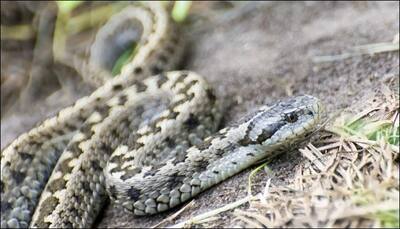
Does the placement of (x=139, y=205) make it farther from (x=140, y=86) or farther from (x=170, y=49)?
(x=170, y=49)

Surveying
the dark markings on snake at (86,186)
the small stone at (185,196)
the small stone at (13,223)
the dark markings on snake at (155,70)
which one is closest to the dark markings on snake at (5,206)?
the small stone at (13,223)

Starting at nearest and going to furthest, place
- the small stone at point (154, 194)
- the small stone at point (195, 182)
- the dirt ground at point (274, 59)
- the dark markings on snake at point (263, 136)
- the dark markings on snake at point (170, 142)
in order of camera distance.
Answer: the dark markings on snake at point (263, 136)
the small stone at point (195, 182)
the small stone at point (154, 194)
the dirt ground at point (274, 59)
the dark markings on snake at point (170, 142)

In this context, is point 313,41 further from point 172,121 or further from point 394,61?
point 172,121

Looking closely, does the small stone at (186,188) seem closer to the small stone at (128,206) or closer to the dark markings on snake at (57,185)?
the small stone at (128,206)

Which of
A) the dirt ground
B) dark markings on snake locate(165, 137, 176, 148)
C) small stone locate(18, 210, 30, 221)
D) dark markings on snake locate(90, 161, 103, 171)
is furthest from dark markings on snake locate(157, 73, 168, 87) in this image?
small stone locate(18, 210, 30, 221)

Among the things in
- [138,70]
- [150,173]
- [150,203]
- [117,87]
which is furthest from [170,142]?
[138,70]

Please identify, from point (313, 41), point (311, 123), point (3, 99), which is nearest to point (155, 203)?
point (311, 123)
